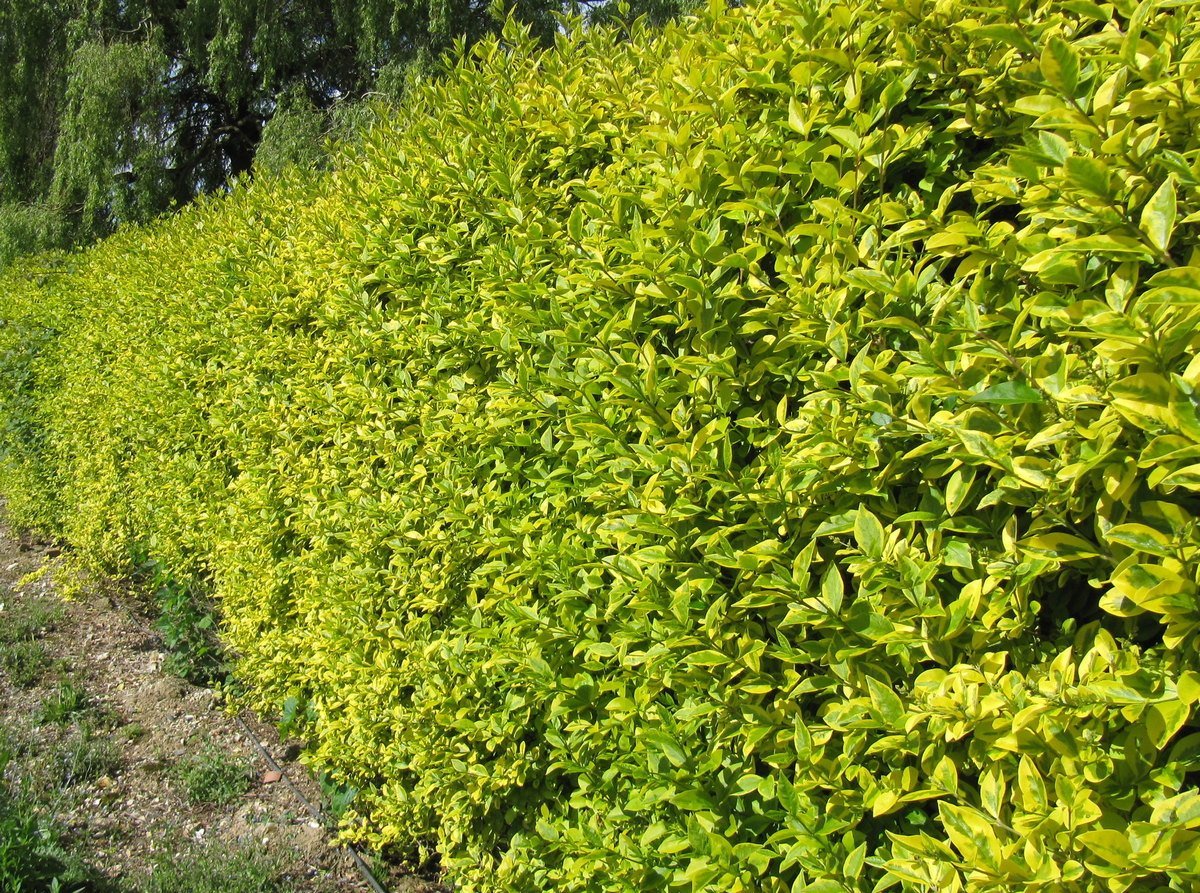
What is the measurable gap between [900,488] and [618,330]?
0.81 metres

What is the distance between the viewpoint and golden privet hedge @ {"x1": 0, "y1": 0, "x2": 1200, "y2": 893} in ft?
3.97

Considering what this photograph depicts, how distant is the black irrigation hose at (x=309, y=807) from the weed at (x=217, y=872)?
278 millimetres

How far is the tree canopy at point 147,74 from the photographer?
11875mm

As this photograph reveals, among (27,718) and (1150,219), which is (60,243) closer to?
(27,718)

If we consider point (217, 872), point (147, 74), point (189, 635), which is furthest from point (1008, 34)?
point (147, 74)

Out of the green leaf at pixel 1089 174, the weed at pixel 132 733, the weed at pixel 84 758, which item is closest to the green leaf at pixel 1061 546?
the green leaf at pixel 1089 174

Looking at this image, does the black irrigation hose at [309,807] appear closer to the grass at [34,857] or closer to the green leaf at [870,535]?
the grass at [34,857]

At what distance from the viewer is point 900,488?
1.65m

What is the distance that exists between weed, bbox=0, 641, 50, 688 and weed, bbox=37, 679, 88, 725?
0.27 meters

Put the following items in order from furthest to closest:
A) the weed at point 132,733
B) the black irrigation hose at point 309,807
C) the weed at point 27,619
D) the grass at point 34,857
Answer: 1. the weed at point 27,619
2. the weed at point 132,733
3. the black irrigation hose at point 309,807
4. the grass at point 34,857

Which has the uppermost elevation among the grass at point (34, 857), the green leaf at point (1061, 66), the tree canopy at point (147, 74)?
the tree canopy at point (147, 74)

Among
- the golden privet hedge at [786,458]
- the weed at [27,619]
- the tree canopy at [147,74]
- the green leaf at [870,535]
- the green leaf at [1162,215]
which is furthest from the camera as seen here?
the tree canopy at [147,74]

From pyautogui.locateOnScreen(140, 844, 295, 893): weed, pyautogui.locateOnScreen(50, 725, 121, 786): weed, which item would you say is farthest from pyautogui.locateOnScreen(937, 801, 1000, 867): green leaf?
pyautogui.locateOnScreen(50, 725, 121, 786): weed

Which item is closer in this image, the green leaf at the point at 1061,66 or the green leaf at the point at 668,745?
the green leaf at the point at 1061,66
